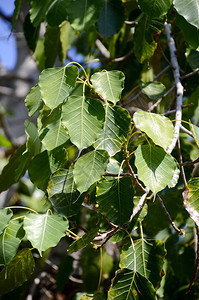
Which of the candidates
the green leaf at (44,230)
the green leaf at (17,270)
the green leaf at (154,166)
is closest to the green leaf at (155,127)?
the green leaf at (154,166)

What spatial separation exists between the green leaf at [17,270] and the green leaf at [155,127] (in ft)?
1.39

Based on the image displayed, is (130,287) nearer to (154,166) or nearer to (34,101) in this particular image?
(154,166)

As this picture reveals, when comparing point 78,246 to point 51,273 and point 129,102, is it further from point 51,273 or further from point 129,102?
point 51,273

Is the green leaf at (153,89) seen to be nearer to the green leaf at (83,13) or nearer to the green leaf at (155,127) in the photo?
the green leaf at (83,13)

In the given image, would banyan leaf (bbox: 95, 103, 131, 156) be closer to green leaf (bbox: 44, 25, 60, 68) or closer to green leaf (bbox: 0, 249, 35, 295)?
green leaf (bbox: 0, 249, 35, 295)

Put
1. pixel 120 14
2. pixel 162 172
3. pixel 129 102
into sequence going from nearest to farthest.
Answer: pixel 162 172
pixel 120 14
pixel 129 102

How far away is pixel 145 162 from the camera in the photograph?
855 mm

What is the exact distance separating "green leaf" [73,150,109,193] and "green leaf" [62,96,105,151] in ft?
0.11

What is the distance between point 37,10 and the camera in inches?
46.6

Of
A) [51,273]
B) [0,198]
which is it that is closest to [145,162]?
[0,198]

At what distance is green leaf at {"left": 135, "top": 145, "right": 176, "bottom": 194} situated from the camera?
83cm

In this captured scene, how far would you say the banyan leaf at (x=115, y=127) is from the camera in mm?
942

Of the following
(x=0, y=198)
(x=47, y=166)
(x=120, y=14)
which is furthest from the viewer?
(x=0, y=198)

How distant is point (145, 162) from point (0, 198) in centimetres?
112
